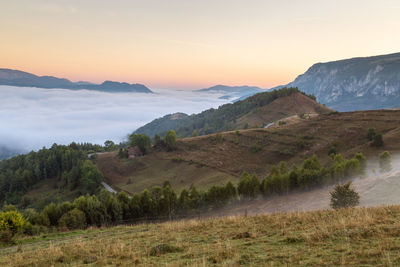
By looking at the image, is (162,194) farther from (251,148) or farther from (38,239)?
(251,148)

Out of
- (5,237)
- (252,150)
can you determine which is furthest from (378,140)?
(5,237)

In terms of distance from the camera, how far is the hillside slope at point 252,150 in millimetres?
91812

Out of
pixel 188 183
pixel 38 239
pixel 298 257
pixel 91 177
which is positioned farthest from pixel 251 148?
pixel 298 257

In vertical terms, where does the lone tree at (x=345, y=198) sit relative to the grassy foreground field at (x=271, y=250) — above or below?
below

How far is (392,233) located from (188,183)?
8400 centimetres

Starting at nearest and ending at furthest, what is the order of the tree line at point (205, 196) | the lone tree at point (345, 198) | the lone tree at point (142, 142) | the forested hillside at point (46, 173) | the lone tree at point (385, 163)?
the lone tree at point (345, 198) < the tree line at point (205, 196) < the lone tree at point (385, 163) < the forested hillside at point (46, 173) < the lone tree at point (142, 142)

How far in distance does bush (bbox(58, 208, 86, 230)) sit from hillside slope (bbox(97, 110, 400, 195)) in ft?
156

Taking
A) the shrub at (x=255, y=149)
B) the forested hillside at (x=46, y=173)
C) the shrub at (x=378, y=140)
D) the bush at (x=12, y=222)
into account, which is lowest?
the forested hillside at (x=46, y=173)

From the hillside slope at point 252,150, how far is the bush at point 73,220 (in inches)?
1873

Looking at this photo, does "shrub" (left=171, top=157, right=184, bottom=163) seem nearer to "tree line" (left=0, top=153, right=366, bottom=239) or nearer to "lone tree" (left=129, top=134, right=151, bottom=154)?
"lone tree" (left=129, top=134, right=151, bottom=154)

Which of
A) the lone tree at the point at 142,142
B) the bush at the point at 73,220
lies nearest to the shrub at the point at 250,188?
the bush at the point at 73,220

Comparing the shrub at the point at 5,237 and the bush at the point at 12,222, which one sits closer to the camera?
the shrub at the point at 5,237

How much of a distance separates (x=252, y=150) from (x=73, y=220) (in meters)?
84.1

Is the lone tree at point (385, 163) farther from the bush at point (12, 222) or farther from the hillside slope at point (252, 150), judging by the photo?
the bush at point (12, 222)
